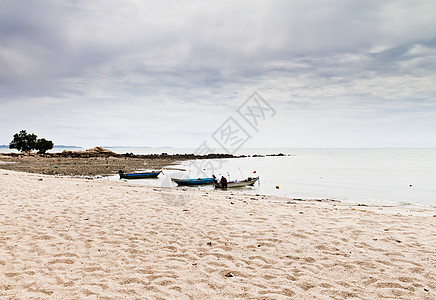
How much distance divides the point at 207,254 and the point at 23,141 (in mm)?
104887

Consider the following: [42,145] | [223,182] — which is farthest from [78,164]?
[42,145]

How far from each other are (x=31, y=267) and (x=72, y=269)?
805 millimetres

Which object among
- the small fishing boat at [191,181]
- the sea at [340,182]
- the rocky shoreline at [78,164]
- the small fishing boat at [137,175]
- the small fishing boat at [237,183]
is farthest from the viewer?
the rocky shoreline at [78,164]

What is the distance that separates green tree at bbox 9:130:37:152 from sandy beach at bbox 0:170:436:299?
9592cm

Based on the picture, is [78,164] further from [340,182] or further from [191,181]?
[340,182]

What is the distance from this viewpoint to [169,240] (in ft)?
23.7

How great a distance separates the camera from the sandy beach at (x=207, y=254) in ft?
A: 15.4

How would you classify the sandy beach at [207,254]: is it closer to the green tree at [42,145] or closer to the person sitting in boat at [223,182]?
the person sitting in boat at [223,182]

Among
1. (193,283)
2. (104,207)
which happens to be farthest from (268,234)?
(104,207)

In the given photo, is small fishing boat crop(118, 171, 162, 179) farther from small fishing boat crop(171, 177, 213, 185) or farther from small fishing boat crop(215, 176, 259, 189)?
small fishing boat crop(215, 176, 259, 189)

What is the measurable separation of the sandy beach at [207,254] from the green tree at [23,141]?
95919 millimetres

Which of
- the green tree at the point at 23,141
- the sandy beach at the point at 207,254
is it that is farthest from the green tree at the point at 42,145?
the sandy beach at the point at 207,254

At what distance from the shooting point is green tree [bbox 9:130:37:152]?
287 ft

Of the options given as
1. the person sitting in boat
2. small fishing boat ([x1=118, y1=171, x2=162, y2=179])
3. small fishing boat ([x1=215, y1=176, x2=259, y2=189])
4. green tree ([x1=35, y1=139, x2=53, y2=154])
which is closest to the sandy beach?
the person sitting in boat
